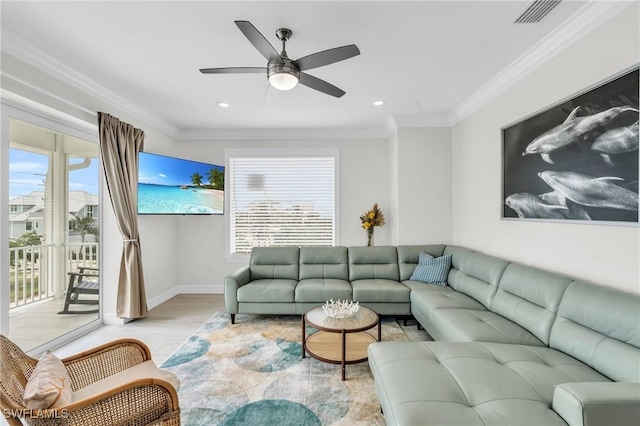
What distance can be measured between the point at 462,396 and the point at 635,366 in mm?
897

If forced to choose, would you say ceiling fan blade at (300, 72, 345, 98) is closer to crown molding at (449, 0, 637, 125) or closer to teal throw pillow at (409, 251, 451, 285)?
crown molding at (449, 0, 637, 125)

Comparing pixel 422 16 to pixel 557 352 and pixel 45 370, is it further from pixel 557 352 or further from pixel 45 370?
pixel 45 370

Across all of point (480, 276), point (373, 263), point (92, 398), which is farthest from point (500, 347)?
point (92, 398)

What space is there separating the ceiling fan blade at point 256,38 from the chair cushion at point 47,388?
191 centimetres

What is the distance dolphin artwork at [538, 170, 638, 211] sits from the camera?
5.98ft

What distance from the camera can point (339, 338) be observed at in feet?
9.27

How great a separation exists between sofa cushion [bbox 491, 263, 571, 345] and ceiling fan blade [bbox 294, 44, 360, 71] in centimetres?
213

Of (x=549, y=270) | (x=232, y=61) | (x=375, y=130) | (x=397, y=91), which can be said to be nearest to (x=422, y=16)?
(x=397, y=91)

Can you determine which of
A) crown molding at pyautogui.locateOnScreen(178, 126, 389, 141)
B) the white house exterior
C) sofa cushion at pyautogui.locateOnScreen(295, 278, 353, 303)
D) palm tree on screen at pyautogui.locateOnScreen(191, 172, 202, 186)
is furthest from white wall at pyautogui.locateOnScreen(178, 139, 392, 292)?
the white house exterior

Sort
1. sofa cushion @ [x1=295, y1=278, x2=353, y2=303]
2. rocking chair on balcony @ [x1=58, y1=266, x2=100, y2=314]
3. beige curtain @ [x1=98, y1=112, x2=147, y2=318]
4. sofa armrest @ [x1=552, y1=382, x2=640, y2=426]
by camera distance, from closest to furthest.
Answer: sofa armrest @ [x1=552, y1=382, x2=640, y2=426], rocking chair on balcony @ [x1=58, y1=266, x2=100, y2=314], beige curtain @ [x1=98, y1=112, x2=147, y2=318], sofa cushion @ [x1=295, y1=278, x2=353, y2=303]

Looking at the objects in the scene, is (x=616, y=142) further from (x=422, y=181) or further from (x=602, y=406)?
(x=422, y=181)

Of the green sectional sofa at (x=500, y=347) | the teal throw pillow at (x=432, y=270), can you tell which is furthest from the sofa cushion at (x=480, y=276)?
the teal throw pillow at (x=432, y=270)

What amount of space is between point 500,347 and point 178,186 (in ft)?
13.3

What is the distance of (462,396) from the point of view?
55.5 inches
